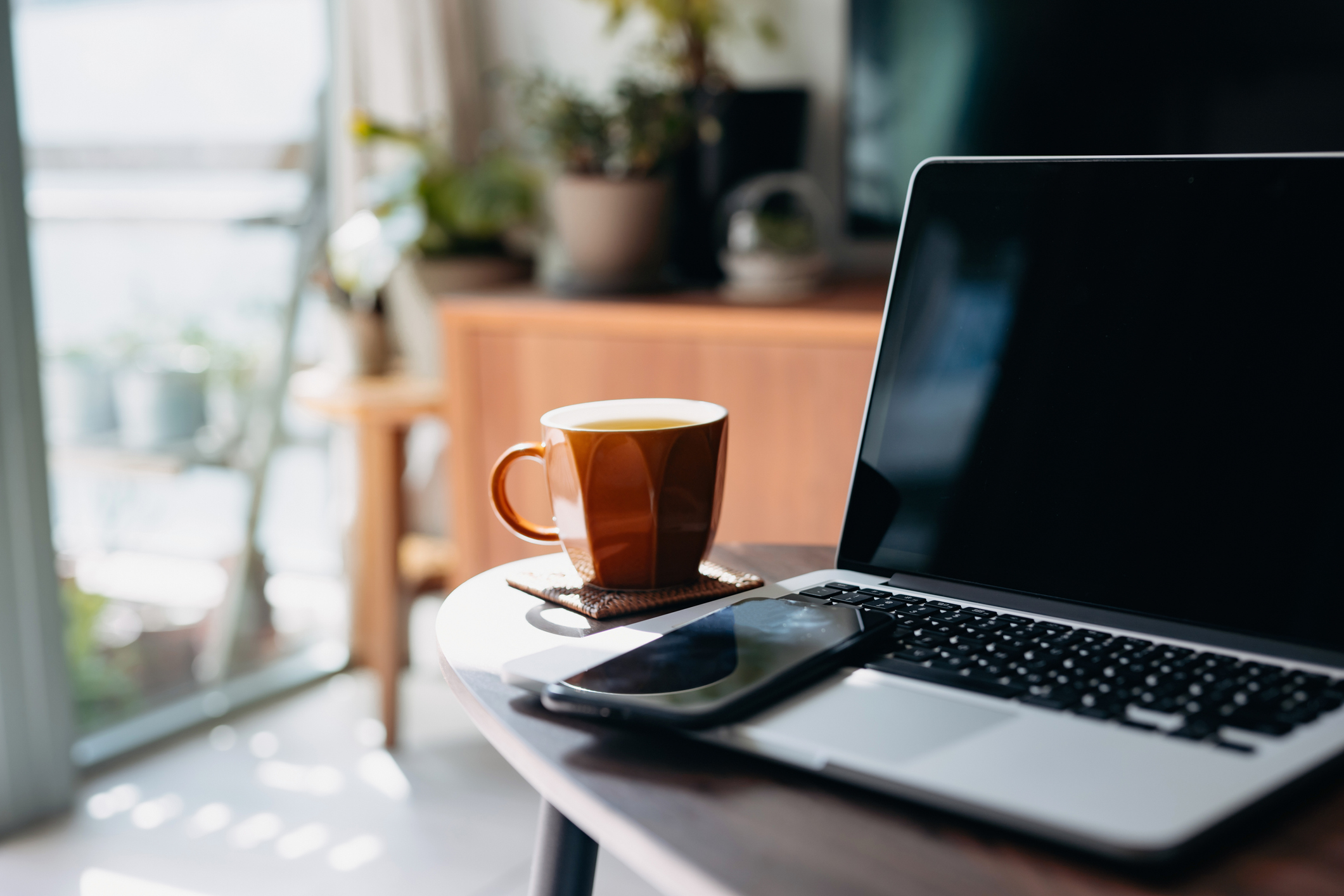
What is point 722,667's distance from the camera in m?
0.48

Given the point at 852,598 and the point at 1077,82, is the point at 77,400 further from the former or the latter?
the point at 852,598

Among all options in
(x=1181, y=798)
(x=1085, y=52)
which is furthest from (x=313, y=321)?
(x=1181, y=798)

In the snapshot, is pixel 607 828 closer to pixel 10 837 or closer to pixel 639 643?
pixel 639 643

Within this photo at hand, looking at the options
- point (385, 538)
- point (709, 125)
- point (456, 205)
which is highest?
point (709, 125)

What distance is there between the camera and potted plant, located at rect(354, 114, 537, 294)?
2.06 metres

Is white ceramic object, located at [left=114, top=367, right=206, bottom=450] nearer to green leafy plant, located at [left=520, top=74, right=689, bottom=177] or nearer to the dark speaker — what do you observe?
green leafy plant, located at [left=520, top=74, right=689, bottom=177]

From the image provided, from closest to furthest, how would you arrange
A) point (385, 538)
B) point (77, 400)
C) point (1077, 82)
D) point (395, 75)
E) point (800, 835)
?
point (800, 835) → point (1077, 82) → point (77, 400) → point (385, 538) → point (395, 75)

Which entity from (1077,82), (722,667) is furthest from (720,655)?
(1077,82)

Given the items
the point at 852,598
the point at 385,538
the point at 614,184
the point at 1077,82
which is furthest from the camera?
the point at 385,538

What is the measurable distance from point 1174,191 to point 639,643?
1.12 feet

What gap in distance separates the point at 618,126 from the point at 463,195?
299 millimetres

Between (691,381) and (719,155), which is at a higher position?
(719,155)

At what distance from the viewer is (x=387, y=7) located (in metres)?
2.25

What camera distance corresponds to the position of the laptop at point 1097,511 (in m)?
0.41
